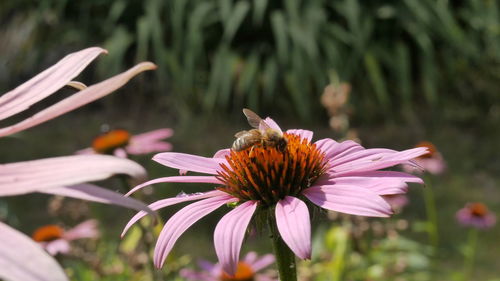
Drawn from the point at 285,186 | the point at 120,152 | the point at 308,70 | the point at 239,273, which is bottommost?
the point at 239,273

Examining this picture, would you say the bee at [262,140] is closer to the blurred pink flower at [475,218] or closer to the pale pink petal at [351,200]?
the pale pink petal at [351,200]

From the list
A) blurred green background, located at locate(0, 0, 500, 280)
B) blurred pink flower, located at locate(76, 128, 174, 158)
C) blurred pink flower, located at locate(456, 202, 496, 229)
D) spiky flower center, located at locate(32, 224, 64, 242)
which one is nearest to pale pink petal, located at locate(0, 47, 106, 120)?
blurred pink flower, located at locate(76, 128, 174, 158)

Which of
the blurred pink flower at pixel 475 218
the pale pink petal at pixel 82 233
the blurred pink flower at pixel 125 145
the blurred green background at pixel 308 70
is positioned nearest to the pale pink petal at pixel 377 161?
the blurred pink flower at pixel 125 145

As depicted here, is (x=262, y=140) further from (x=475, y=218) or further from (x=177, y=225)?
(x=475, y=218)

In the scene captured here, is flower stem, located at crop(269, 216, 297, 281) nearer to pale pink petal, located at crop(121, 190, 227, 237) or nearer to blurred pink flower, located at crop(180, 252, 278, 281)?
pale pink petal, located at crop(121, 190, 227, 237)

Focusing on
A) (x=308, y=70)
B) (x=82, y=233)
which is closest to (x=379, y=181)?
(x=82, y=233)

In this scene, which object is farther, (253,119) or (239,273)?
(239,273)

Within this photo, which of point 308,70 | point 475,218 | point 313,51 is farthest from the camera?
point 308,70
